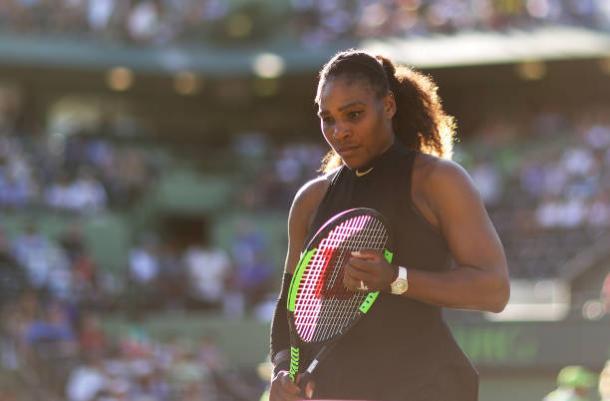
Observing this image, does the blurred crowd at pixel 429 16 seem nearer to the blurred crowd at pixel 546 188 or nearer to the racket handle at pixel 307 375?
the blurred crowd at pixel 546 188

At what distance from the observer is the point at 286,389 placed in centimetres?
352

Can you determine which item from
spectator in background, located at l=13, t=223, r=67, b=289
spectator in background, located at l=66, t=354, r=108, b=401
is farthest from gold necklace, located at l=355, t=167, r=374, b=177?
spectator in background, located at l=13, t=223, r=67, b=289

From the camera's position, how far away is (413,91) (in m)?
3.80

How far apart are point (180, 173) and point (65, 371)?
33.5 feet

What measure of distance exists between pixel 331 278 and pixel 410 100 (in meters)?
0.59

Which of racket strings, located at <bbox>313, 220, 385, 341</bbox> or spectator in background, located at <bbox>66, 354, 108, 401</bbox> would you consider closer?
racket strings, located at <bbox>313, 220, 385, 341</bbox>

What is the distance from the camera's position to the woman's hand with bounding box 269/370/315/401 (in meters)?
3.51

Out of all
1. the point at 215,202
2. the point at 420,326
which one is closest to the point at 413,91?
the point at 420,326

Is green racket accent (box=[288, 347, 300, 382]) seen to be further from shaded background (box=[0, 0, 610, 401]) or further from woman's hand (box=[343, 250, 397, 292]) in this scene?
shaded background (box=[0, 0, 610, 401])

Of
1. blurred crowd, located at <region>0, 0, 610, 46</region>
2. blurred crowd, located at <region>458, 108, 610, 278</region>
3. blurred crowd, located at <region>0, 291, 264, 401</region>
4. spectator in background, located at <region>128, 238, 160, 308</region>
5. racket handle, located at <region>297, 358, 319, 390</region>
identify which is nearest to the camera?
racket handle, located at <region>297, 358, 319, 390</region>

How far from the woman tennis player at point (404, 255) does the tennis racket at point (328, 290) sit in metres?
0.04

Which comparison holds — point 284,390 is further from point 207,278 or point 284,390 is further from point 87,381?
point 207,278

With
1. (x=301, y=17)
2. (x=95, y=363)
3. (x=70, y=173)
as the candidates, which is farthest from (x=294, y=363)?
(x=301, y=17)

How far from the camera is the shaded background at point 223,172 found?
52.2ft
